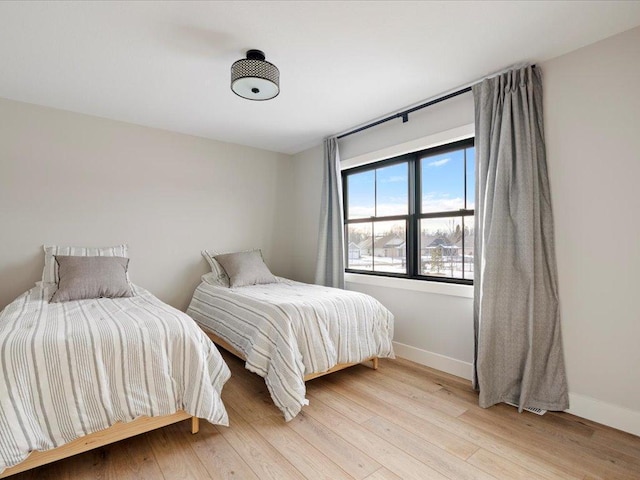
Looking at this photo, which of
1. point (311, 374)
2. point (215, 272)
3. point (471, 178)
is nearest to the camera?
point (311, 374)

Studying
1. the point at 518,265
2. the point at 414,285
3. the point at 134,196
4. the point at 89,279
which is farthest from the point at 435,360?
the point at 134,196

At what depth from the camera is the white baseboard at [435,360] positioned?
2.76 metres

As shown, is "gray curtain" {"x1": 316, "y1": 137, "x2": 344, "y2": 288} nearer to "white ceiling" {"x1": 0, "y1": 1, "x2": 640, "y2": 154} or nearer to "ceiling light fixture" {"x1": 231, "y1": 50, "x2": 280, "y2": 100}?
"white ceiling" {"x1": 0, "y1": 1, "x2": 640, "y2": 154}

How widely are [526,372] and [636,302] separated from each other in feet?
2.51

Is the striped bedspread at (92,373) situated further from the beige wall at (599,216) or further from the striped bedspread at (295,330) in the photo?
the beige wall at (599,216)

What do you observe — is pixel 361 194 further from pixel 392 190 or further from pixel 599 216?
pixel 599 216

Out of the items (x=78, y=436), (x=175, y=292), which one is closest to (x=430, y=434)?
(x=78, y=436)

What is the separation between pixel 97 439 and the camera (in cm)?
167

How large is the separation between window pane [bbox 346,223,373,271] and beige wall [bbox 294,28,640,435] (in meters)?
1.84

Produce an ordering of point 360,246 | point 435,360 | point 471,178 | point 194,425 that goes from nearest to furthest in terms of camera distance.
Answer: point 194,425 → point 471,178 → point 435,360 → point 360,246

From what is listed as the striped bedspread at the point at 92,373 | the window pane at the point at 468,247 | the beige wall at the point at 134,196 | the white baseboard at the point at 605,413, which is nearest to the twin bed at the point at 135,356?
the striped bedspread at the point at 92,373

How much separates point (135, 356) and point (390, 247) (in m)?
2.54

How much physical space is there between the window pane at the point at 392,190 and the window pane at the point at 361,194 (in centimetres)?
9

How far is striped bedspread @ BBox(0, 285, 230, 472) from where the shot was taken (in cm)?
148
